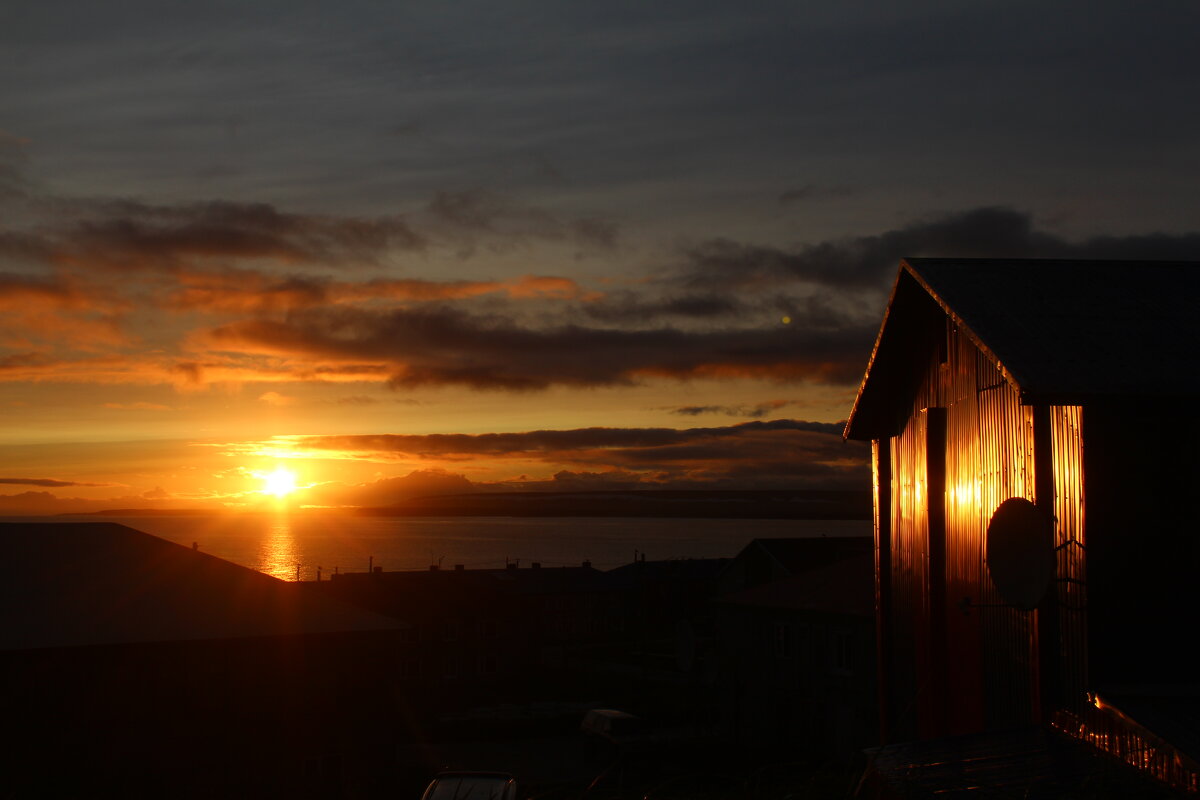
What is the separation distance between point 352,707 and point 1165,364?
57.5 ft

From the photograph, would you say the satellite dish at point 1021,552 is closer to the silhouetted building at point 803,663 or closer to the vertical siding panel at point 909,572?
the vertical siding panel at point 909,572

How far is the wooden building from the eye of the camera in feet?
31.3

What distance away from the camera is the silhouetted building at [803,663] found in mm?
31281

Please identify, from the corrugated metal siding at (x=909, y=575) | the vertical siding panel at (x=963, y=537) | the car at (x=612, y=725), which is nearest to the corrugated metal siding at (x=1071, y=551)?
the vertical siding panel at (x=963, y=537)

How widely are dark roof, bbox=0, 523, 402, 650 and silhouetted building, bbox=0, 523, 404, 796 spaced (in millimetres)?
41

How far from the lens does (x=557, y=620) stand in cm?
8519

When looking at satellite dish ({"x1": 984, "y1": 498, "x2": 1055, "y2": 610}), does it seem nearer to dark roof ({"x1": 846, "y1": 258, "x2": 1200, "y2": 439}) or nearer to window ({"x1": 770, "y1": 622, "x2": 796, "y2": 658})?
dark roof ({"x1": 846, "y1": 258, "x2": 1200, "y2": 439})

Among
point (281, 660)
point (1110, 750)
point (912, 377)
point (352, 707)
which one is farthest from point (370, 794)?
point (1110, 750)

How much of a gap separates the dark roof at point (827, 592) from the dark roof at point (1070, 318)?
18951mm

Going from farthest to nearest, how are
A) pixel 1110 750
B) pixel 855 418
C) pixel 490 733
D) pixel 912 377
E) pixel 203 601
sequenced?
pixel 490 733 → pixel 203 601 → pixel 855 418 → pixel 912 377 → pixel 1110 750

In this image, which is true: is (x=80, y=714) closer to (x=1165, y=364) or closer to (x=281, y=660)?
(x=281, y=660)

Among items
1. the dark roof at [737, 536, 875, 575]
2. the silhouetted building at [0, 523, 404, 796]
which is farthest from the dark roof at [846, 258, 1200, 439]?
the dark roof at [737, 536, 875, 575]

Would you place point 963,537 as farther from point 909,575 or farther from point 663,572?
point 663,572

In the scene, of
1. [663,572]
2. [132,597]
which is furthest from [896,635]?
[663,572]
